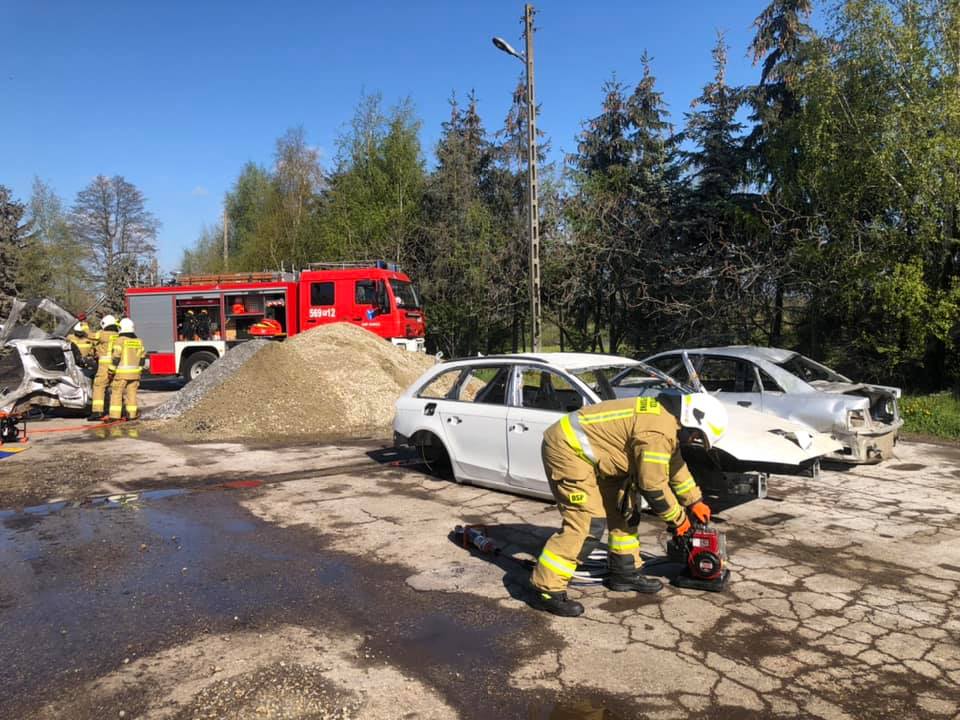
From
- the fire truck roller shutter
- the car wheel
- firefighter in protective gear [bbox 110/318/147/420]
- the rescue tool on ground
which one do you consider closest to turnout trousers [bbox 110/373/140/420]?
firefighter in protective gear [bbox 110/318/147/420]

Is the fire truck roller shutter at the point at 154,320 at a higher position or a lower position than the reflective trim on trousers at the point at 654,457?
higher

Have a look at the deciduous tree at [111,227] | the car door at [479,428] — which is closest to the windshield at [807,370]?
the car door at [479,428]

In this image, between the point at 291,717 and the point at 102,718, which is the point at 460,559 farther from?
the point at 102,718

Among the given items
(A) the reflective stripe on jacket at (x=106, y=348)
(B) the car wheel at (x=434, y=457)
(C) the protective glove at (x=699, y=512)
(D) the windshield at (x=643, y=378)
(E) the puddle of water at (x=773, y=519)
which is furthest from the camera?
(A) the reflective stripe on jacket at (x=106, y=348)

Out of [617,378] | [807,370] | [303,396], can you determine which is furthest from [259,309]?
[807,370]

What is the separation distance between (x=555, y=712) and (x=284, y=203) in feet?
111

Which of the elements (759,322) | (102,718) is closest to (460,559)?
(102,718)

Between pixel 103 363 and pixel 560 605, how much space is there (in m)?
11.6

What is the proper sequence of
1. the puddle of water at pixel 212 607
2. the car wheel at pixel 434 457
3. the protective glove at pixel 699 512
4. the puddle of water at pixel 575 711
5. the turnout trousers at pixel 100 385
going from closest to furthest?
the puddle of water at pixel 575 711 < the puddle of water at pixel 212 607 < the protective glove at pixel 699 512 < the car wheel at pixel 434 457 < the turnout trousers at pixel 100 385

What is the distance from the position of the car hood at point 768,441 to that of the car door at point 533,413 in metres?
1.42

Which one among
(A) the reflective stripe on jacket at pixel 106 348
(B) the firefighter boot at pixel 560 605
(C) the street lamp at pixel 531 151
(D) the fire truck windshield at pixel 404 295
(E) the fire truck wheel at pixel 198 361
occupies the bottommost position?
(B) the firefighter boot at pixel 560 605

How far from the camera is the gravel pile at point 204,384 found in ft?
42.0

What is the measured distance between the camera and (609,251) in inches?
822

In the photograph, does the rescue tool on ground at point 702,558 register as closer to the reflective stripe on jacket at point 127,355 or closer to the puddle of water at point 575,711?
the puddle of water at point 575,711
